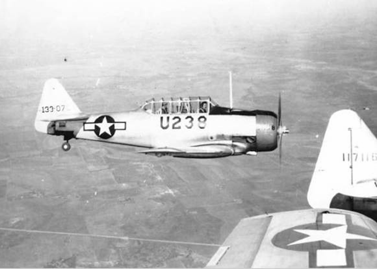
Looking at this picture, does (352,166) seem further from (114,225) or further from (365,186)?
(114,225)

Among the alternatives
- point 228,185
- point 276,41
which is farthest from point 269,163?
point 276,41

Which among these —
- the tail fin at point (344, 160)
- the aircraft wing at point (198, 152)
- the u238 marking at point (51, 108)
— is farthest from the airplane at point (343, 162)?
the u238 marking at point (51, 108)

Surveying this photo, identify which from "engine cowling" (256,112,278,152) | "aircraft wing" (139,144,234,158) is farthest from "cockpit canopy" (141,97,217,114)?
"engine cowling" (256,112,278,152)

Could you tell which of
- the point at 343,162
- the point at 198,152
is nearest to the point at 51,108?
the point at 198,152

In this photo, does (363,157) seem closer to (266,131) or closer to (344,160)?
(344,160)

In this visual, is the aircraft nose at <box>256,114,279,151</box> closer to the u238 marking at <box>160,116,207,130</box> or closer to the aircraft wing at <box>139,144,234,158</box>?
the aircraft wing at <box>139,144,234,158</box>

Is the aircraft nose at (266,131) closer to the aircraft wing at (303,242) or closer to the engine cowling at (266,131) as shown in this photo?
the engine cowling at (266,131)
